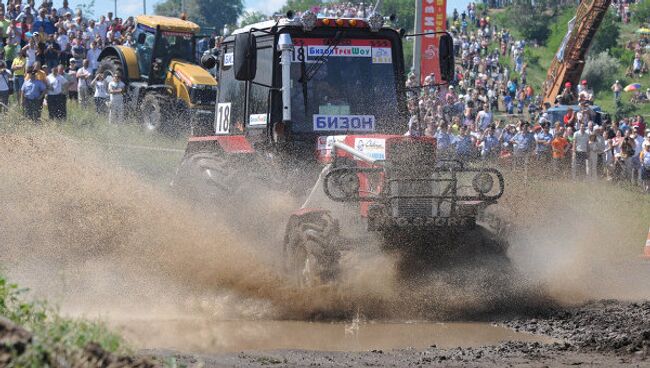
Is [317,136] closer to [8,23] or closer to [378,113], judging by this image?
[378,113]

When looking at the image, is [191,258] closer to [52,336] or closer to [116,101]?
[52,336]

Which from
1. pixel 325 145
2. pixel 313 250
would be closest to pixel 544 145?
pixel 325 145

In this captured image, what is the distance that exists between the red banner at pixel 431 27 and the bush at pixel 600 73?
2869 cm

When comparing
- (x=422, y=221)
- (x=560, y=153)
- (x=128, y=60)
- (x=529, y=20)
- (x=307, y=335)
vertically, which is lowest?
(x=307, y=335)

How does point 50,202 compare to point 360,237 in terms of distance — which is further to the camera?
point 50,202

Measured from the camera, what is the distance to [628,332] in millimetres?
8430

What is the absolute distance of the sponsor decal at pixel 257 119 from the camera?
36.1 feet

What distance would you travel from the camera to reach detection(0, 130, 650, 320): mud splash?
9.81 m

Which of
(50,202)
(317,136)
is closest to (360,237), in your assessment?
(317,136)

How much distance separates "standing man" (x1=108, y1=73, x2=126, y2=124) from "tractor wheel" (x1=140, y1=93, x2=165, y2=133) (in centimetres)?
50

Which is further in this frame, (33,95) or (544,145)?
(33,95)

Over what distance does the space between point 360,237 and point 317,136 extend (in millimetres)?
1508

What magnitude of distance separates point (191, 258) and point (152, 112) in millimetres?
13937

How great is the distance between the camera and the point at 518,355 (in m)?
7.80
